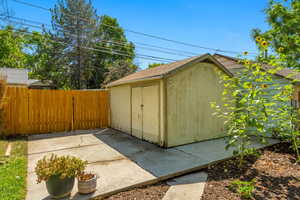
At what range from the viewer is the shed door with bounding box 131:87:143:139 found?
5.98 m

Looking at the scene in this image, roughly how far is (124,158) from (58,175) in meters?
1.96

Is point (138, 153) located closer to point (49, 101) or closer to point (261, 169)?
point (261, 169)

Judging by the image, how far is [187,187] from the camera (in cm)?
296

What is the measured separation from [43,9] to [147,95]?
26.4ft

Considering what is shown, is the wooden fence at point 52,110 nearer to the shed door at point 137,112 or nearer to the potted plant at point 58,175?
the shed door at point 137,112

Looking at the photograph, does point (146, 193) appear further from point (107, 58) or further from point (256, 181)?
point (107, 58)

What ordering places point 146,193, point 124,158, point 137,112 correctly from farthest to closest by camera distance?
point 137,112, point 124,158, point 146,193

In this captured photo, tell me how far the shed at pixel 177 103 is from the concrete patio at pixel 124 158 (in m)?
0.36

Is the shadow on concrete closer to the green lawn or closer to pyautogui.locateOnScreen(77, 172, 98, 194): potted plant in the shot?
pyautogui.locateOnScreen(77, 172, 98, 194): potted plant

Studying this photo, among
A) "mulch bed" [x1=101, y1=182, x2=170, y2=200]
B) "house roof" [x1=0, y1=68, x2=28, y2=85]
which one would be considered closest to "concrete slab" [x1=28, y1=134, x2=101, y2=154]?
"mulch bed" [x1=101, y1=182, x2=170, y2=200]

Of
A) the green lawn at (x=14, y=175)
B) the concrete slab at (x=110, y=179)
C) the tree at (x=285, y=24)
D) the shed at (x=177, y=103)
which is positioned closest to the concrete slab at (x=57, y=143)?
the green lawn at (x=14, y=175)

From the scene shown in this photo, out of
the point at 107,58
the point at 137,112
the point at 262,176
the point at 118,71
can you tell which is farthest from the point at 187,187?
the point at 107,58

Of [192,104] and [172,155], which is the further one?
[192,104]

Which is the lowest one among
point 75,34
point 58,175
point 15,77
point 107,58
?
point 58,175
